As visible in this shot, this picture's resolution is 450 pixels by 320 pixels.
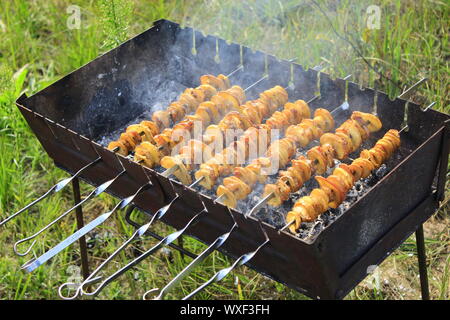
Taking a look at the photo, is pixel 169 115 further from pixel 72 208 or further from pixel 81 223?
pixel 72 208

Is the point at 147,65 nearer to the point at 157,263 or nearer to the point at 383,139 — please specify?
the point at 157,263

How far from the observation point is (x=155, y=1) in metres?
5.95

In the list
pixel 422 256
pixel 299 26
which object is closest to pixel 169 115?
pixel 422 256

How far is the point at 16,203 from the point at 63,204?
1.05 ft

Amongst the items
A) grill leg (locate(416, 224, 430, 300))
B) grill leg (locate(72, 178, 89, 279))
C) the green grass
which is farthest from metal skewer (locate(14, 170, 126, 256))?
→ grill leg (locate(416, 224, 430, 300))

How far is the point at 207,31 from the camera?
214 inches

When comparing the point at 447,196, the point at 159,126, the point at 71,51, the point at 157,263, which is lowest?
the point at 157,263

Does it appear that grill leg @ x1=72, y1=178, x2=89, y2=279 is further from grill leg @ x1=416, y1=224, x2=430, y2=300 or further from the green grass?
grill leg @ x1=416, y1=224, x2=430, y2=300

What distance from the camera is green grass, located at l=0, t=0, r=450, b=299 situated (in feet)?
13.1

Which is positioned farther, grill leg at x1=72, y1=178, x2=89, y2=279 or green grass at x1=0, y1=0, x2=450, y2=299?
green grass at x1=0, y1=0, x2=450, y2=299

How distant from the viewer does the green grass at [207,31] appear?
13.1 feet

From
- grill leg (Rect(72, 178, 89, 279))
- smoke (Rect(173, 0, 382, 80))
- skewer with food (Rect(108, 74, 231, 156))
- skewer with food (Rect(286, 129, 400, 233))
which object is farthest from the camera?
smoke (Rect(173, 0, 382, 80))

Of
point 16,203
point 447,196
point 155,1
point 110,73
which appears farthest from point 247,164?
point 155,1
